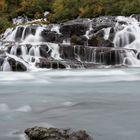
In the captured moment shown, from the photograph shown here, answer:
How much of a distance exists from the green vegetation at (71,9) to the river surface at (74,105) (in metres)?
22.7

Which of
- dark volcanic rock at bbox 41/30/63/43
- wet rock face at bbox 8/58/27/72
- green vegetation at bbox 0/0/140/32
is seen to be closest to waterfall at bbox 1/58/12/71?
wet rock face at bbox 8/58/27/72

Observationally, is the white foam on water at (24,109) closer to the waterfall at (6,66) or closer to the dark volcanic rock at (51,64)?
the waterfall at (6,66)

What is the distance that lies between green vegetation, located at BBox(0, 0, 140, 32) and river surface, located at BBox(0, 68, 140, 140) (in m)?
22.7

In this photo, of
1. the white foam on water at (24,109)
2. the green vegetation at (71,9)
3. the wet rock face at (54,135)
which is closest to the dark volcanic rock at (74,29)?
the green vegetation at (71,9)

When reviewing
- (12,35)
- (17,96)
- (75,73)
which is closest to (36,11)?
(12,35)

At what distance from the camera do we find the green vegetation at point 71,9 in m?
43.9

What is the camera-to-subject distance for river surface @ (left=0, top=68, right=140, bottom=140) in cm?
1039

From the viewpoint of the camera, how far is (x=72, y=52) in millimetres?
31125

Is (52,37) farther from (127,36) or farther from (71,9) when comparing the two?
(71,9)

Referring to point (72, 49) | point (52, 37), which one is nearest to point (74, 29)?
point (52, 37)

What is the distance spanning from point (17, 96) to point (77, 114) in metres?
4.29

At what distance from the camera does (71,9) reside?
156 ft

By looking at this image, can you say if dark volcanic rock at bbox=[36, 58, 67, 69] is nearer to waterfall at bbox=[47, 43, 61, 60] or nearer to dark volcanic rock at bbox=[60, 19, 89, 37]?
waterfall at bbox=[47, 43, 61, 60]

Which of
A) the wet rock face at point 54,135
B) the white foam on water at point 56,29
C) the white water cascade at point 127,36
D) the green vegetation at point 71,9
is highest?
the green vegetation at point 71,9
